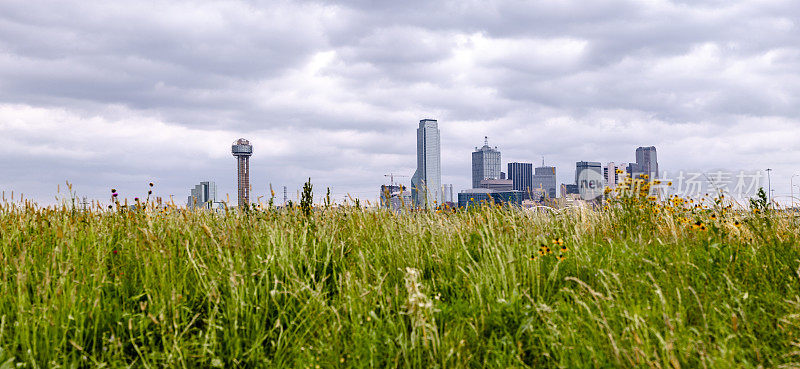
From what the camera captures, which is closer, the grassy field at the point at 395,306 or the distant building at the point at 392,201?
the grassy field at the point at 395,306

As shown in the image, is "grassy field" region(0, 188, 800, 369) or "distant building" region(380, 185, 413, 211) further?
"distant building" region(380, 185, 413, 211)

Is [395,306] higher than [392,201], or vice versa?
[392,201]

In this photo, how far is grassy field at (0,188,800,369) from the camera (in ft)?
10.2

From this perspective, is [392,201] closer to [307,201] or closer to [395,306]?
[307,201]

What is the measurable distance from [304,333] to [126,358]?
1.19 m

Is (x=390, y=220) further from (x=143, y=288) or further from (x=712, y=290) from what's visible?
(x=712, y=290)

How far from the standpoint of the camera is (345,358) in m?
3.32

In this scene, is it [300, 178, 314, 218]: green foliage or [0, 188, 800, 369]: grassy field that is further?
[300, 178, 314, 218]: green foliage

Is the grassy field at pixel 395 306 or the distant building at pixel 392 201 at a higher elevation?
the distant building at pixel 392 201

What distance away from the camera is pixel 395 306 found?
3.87 m

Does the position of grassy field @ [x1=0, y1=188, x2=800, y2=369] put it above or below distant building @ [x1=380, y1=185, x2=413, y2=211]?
below

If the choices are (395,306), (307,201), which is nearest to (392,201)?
(307,201)

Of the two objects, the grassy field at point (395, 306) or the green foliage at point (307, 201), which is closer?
the grassy field at point (395, 306)

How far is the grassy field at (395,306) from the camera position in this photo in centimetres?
312
